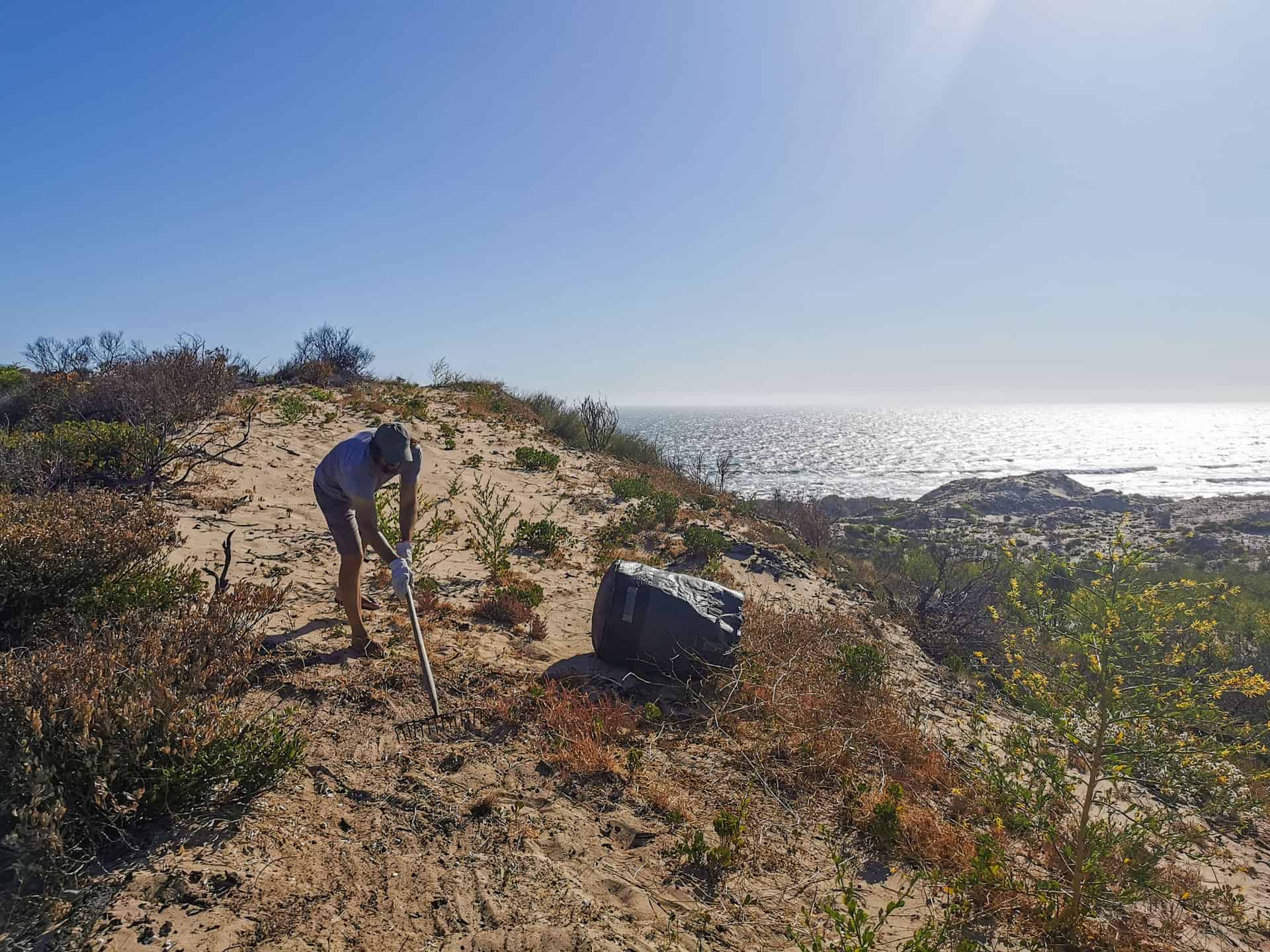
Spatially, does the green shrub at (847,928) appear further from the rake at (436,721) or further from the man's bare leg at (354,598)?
the man's bare leg at (354,598)

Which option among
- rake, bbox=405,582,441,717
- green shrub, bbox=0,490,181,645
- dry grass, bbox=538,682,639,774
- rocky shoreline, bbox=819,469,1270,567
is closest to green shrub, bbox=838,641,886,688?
dry grass, bbox=538,682,639,774

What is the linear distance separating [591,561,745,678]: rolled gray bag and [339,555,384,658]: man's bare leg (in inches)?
75.1

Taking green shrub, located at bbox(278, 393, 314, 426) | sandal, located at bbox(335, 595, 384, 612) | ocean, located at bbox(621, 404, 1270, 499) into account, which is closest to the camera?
sandal, located at bbox(335, 595, 384, 612)

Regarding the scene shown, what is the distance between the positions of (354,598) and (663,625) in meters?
2.50

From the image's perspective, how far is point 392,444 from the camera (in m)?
4.27

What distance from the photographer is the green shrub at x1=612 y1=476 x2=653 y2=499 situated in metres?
12.0

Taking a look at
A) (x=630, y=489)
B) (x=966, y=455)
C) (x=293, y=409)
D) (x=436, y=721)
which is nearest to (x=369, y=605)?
(x=436, y=721)

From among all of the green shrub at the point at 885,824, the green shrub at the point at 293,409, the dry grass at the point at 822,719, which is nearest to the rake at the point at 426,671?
the dry grass at the point at 822,719

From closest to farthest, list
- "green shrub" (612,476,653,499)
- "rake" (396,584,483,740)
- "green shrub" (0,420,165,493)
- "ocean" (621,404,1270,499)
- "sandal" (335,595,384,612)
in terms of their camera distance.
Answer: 1. "rake" (396,584,483,740)
2. "sandal" (335,595,384,612)
3. "green shrub" (0,420,165,493)
4. "green shrub" (612,476,653,499)
5. "ocean" (621,404,1270,499)

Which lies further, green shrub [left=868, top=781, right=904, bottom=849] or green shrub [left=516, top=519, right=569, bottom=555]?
green shrub [left=516, top=519, right=569, bottom=555]

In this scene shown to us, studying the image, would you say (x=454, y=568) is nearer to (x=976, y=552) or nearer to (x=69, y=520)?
(x=69, y=520)

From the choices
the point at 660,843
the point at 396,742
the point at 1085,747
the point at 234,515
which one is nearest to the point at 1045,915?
the point at 1085,747

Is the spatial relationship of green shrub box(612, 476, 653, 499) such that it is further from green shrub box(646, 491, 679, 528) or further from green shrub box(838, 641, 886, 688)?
green shrub box(838, 641, 886, 688)

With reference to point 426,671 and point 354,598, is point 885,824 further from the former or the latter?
point 354,598
